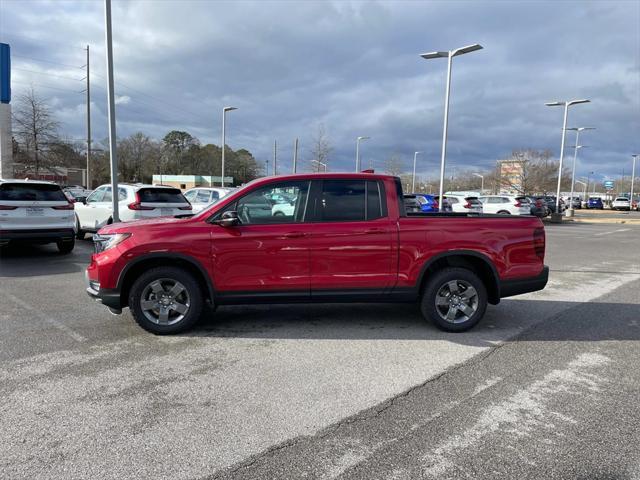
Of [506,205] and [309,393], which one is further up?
[506,205]

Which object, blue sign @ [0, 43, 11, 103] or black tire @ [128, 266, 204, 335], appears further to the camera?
blue sign @ [0, 43, 11, 103]

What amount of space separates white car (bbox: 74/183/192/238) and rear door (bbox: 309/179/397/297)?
7.19 metres

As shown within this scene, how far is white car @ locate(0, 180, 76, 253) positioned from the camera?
9.79 meters

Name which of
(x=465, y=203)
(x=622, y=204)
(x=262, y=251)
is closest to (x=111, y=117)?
(x=262, y=251)

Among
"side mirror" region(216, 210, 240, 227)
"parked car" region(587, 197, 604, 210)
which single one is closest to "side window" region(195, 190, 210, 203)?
"side mirror" region(216, 210, 240, 227)

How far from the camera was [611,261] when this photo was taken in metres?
12.1

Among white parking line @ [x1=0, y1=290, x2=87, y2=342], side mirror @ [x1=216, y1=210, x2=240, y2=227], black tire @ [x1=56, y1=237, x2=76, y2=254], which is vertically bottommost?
white parking line @ [x1=0, y1=290, x2=87, y2=342]

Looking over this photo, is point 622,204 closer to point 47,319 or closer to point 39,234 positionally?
point 39,234

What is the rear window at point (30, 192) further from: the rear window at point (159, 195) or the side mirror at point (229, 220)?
the side mirror at point (229, 220)

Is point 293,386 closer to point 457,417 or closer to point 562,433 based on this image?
point 457,417

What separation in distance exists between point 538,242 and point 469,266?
2.91 ft

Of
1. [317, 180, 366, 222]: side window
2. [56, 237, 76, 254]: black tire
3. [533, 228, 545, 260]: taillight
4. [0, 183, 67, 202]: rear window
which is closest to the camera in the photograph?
[317, 180, 366, 222]: side window

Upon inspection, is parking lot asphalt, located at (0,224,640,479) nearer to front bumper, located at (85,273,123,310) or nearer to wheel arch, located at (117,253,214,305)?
front bumper, located at (85,273,123,310)

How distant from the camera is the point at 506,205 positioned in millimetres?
26938
